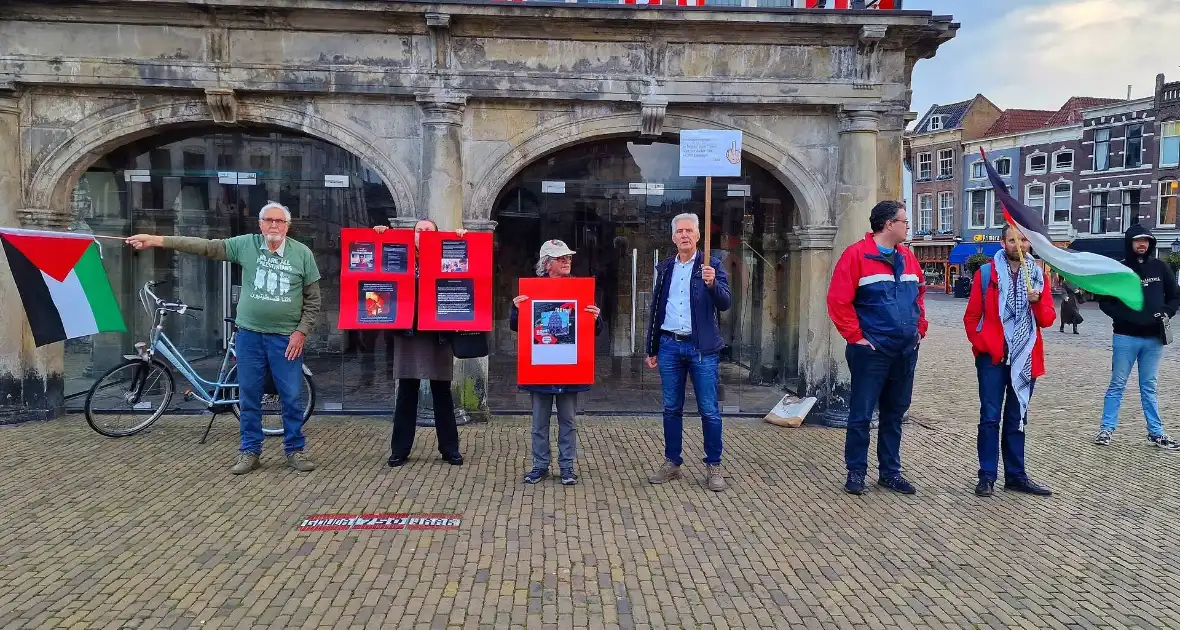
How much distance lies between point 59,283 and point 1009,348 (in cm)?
694

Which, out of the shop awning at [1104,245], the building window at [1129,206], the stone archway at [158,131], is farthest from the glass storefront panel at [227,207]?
the building window at [1129,206]

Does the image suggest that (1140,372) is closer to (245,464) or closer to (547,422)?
(547,422)

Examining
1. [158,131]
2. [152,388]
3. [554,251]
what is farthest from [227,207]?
[554,251]

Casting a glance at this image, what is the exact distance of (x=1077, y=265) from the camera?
18.8 ft

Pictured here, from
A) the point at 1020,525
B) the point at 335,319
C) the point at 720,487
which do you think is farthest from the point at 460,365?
the point at 1020,525

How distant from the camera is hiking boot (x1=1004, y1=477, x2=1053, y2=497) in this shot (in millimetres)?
5656

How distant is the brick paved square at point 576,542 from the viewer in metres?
3.69

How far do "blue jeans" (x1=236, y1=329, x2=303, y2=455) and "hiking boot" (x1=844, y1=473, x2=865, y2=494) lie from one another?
3999 millimetres

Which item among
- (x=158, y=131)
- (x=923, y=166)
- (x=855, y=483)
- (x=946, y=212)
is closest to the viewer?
(x=855, y=483)

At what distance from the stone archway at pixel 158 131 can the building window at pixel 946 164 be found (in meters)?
49.4

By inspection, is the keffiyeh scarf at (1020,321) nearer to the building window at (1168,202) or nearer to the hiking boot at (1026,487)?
the hiking boot at (1026,487)

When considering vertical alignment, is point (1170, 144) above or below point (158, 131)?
above

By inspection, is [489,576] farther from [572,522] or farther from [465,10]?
[465,10]

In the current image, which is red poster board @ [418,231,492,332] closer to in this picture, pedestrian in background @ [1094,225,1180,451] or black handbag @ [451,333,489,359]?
black handbag @ [451,333,489,359]
